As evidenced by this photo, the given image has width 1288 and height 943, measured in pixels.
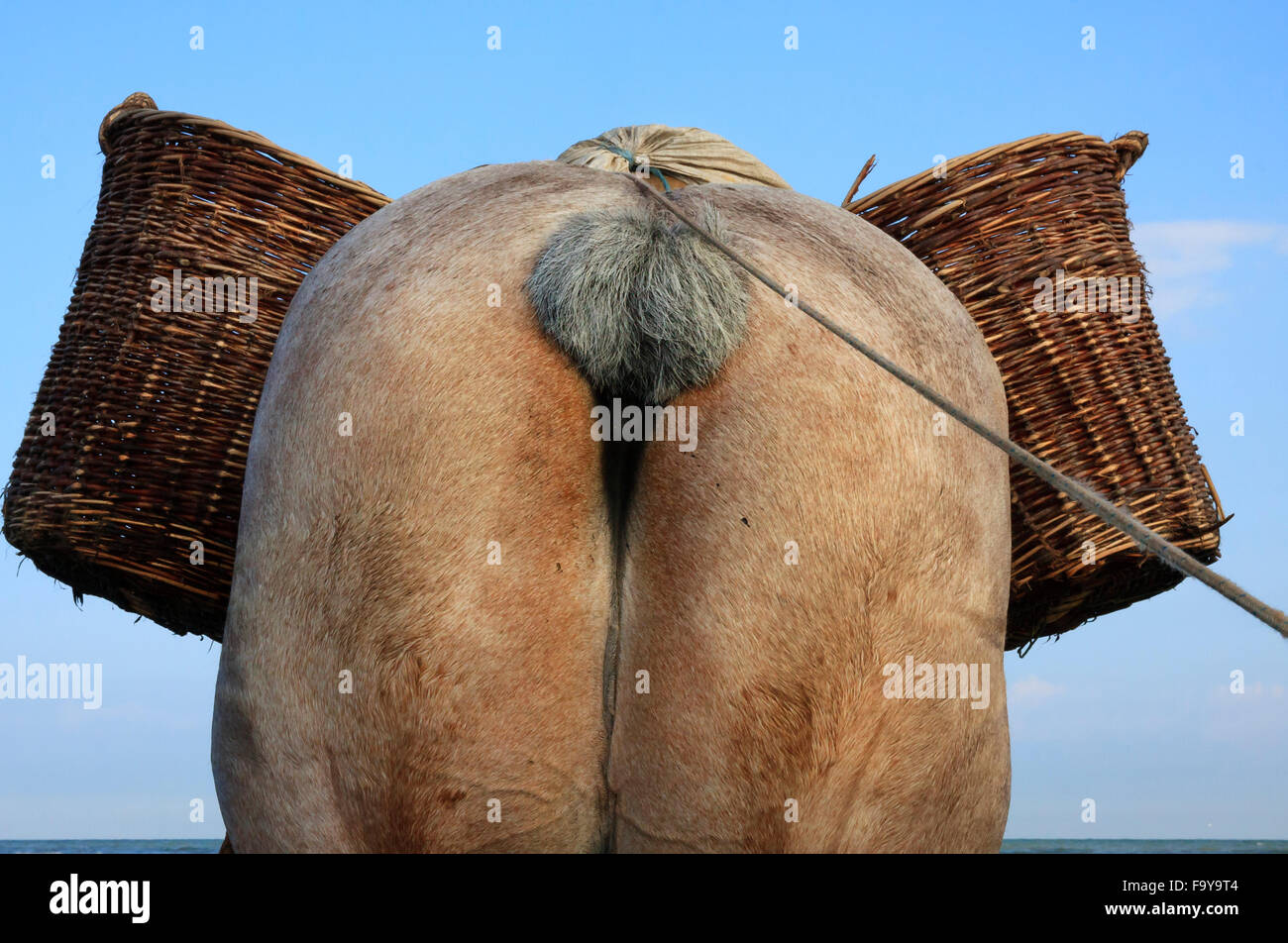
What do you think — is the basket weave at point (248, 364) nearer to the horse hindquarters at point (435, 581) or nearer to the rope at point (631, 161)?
the rope at point (631, 161)

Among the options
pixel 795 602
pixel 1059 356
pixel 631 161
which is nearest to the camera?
pixel 795 602

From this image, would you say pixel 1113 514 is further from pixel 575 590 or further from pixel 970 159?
pixel 970 159

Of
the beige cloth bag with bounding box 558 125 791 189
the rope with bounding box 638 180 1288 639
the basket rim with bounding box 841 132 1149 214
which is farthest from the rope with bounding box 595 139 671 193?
the rope with bounding box 638 180 1288 639

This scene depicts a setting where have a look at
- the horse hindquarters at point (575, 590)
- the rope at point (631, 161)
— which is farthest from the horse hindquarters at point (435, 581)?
the rope at point (631, 161)

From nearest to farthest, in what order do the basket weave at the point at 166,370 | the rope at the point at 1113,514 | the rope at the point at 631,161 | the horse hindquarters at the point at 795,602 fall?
the rope at the point at 1113,514, the horse hindquarters at the point at 795,602, the rope at the point at 631,161, the basket weave at the point at 166,370

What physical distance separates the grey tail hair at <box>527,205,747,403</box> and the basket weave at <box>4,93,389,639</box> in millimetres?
1148

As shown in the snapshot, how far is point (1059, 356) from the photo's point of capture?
3.10 metres

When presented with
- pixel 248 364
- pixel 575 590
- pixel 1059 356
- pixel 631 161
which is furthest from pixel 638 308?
pixel 1059 356

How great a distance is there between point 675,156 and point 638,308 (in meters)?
0.91

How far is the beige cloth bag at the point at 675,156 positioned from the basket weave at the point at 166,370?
0.61 meters

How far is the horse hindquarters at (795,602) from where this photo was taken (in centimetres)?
212

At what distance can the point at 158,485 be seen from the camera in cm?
301

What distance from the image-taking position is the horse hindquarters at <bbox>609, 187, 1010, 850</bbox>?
2.12 meters
